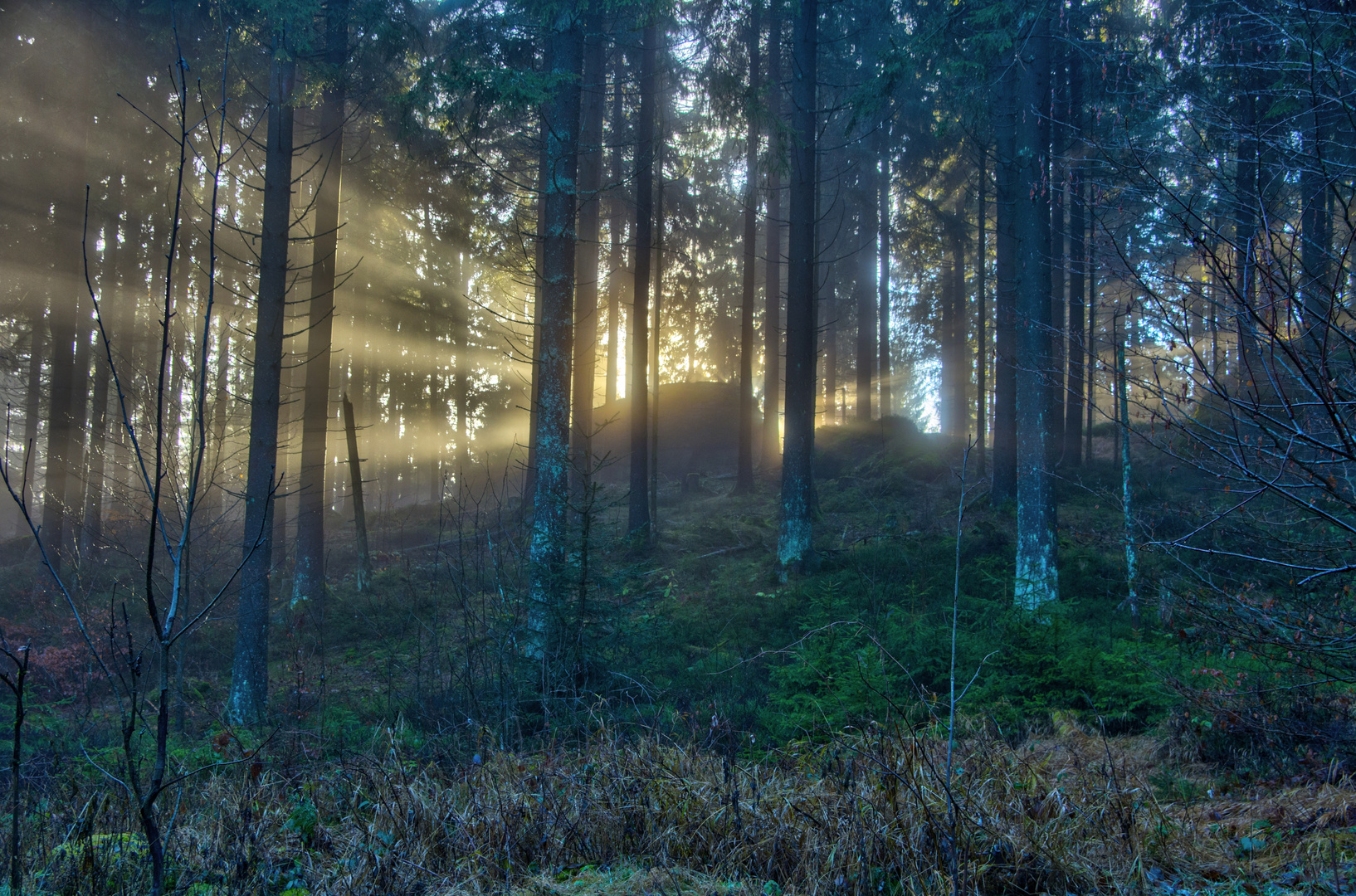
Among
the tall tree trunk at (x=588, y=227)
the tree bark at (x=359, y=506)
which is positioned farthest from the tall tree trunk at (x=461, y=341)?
the tree bark at (x=359, y=506)

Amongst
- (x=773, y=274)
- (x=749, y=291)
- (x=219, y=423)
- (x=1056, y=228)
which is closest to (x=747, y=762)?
(x=219, y=423)

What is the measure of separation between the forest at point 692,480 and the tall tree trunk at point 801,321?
9 cm

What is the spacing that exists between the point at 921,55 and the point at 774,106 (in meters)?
8.18

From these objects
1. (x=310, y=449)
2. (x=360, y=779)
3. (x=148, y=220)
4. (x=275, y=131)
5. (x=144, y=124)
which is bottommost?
(x=360, y=779)

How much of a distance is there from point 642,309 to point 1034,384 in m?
8.45

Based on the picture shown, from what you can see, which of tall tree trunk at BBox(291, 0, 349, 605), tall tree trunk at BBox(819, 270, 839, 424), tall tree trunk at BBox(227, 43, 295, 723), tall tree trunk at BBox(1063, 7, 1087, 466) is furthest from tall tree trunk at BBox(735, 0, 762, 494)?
tall tree trunk at BBox(227, 43, 295, 723)

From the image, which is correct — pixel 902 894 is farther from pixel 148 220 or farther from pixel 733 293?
pixel 733 293

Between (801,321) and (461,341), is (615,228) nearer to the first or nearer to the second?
(461,341)

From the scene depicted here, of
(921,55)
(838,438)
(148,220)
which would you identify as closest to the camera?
(921,55)

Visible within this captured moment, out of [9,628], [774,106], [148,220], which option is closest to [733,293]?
[774,106]

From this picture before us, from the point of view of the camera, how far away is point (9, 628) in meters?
12.8

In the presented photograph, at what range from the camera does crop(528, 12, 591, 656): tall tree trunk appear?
8.77 meters

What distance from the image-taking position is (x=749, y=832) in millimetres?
3381

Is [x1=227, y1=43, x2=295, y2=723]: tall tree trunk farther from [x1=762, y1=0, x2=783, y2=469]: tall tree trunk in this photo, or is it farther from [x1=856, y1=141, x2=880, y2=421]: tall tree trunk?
[x1=856, y1=141, x2=880, y2=421]: tall tree trunk
